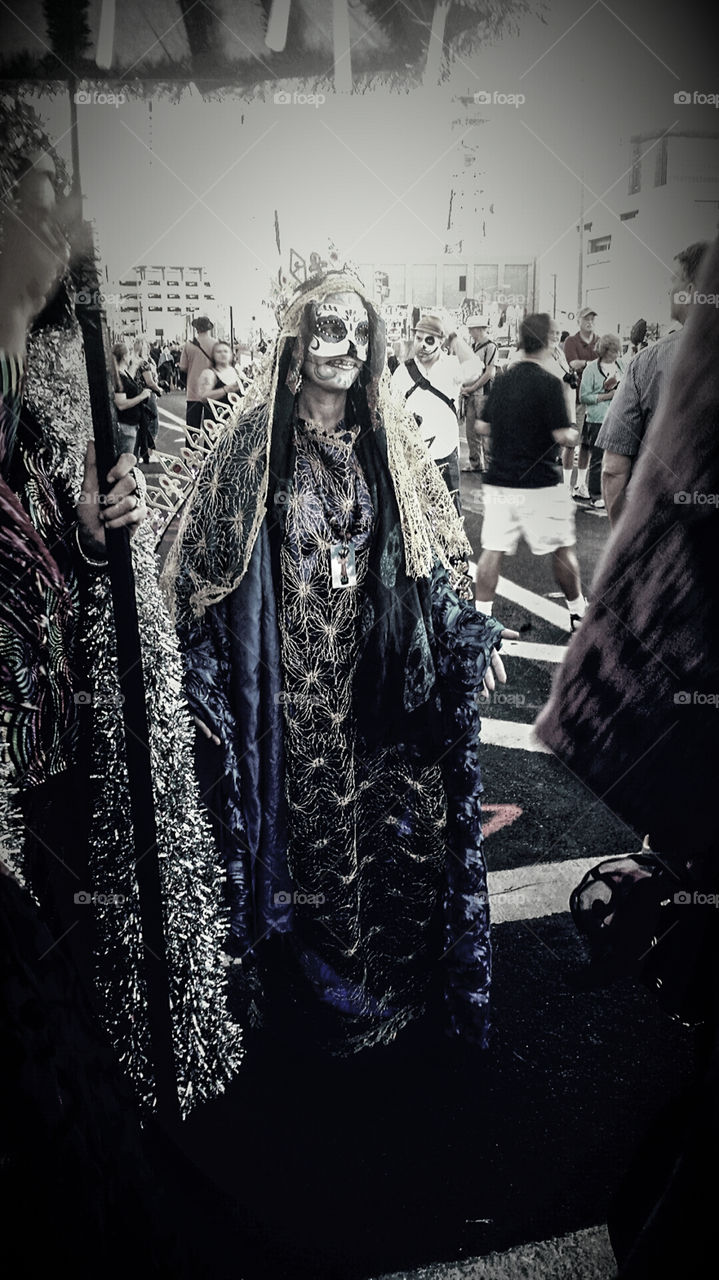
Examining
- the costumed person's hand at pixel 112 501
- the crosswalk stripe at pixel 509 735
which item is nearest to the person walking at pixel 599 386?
the crosswalk stripe at pixel 509 735

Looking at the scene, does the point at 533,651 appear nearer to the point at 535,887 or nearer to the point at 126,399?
the point at 535,887

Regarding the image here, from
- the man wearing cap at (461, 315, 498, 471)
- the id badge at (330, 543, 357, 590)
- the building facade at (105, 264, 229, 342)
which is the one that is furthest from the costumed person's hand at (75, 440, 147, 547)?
the man wearing cap at (461, 315, 498, 471)

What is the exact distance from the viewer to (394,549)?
6.34 feet

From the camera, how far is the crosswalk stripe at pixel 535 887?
2.21 meters

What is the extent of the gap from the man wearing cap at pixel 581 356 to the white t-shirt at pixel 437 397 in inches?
8.0

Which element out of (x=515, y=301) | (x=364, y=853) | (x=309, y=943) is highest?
(x=515, y=301)

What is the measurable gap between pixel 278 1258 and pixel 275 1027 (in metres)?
0.50

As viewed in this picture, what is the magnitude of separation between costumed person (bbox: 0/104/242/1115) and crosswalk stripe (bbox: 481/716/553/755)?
68 centimetres

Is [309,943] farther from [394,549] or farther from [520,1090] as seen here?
[394,549]

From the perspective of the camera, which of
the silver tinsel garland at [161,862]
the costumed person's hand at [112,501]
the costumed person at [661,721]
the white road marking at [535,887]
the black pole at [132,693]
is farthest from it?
the white road marking at [535,887]

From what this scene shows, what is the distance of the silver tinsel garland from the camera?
6.12 ft

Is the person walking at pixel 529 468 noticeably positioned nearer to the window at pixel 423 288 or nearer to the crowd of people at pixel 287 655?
the crowd of people at pixel 287 655

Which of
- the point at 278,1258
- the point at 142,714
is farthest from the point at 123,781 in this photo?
the point at 278,1258

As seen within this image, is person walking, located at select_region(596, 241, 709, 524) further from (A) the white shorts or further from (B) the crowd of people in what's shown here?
(A) the white shorts
